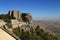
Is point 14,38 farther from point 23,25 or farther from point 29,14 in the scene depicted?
point 29,14

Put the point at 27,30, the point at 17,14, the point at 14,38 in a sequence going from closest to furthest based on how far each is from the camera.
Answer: the point at 14,38 → the point at 27,30 → the point at 17,14

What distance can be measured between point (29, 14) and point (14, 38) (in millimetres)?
51276

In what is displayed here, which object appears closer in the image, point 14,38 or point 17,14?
point 14,38

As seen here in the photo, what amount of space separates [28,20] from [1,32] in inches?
1890

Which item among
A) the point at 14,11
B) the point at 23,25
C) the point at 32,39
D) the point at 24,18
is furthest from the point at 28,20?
the point at 32,39

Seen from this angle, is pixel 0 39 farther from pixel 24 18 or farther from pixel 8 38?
pixel 24 18

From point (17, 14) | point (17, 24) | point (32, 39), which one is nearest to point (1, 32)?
point (32, 39)

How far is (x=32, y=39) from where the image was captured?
43500 mm

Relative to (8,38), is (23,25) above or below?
below

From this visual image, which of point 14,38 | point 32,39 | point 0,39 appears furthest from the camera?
point 32,39

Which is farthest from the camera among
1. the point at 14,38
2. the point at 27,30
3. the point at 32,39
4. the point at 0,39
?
the point at 27,30

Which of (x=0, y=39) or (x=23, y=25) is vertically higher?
Result: (x=0, y=39)

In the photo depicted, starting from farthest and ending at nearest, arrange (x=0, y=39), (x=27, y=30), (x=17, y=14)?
(x=17, y=14)
(x=27, y=30)
(x=0, y=39)

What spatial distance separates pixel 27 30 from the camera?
49.8 meters
